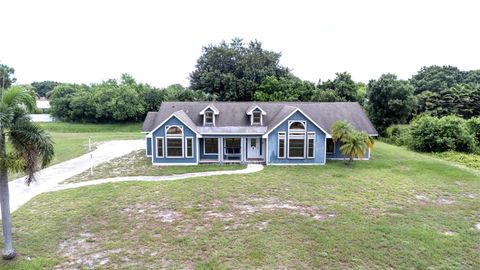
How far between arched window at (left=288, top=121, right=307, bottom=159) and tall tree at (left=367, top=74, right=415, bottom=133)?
66.4 ft

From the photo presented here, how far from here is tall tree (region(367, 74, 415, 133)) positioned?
3650cm

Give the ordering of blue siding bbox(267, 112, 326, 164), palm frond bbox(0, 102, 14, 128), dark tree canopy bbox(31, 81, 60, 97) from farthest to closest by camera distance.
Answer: dark tree canopy bbox(31, 81, 60, 97) → blue siding bbox(267, 112, 326, 164) → palm frond bbox(0, 102, 14, 128)

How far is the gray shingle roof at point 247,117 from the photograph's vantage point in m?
23.8

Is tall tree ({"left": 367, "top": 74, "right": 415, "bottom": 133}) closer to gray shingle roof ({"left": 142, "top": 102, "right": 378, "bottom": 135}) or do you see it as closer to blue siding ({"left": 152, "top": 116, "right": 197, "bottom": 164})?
gray shingle roof ({"left": 142, "top": 102, "right": 378, "bottom": 135})

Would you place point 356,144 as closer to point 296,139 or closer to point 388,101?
point 296,139

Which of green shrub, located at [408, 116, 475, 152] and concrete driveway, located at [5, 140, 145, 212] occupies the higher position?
green shrub, located at [408, 116, 475, 152]

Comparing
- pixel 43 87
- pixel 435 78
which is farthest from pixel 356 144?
pixel 43 87

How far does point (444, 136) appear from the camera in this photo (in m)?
27.8

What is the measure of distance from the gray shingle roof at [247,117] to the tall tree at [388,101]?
42.4 feet

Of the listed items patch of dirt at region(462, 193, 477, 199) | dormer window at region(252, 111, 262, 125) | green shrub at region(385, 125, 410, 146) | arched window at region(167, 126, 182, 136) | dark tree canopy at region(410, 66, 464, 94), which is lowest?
patch of dirt at region(462, 193, 477, 199)

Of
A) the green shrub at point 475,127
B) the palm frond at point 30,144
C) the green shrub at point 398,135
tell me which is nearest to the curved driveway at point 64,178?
the palm frond at point 30,144

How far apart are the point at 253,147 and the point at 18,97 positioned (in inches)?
661

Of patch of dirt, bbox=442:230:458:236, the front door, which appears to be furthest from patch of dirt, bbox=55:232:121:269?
the front door

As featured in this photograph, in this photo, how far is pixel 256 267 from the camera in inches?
336
